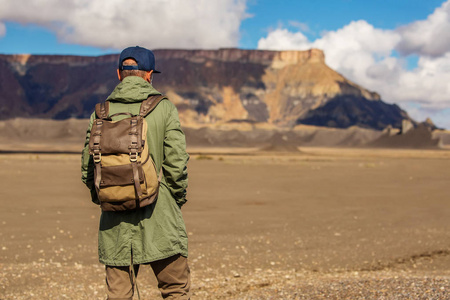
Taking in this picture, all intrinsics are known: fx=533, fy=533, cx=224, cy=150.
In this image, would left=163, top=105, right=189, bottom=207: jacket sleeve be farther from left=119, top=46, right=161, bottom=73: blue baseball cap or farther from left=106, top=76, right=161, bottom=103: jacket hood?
left=119, top=46, right=161, bottom=73: blue baseball cap

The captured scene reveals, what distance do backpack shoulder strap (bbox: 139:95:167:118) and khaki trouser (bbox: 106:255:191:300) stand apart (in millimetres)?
957

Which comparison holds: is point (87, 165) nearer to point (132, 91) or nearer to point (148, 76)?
point (132, 91)

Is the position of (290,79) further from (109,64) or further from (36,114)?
(36,114)

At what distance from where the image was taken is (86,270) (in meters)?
7.46

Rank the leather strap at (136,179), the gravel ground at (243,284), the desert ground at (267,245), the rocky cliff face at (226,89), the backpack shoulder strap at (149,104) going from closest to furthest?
the leather strap at (136,179) < the backpack shoulder strap at (149,104) < the gravel ground at (243,284) < the desert ground at (267,245) < the rocky cliff face at (226,89)

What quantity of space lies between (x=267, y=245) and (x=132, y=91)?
22.3 feet

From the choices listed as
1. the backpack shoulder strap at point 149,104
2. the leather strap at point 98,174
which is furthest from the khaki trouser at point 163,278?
the backpack shoulder strap at point 149,104

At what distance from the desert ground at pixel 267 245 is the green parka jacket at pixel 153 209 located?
7.84ft

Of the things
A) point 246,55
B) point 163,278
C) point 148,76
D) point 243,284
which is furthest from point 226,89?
point 163,278

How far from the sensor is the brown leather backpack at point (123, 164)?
3.21 m

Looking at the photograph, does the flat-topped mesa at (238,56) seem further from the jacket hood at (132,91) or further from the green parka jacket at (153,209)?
the green parka jacket at (153,209)

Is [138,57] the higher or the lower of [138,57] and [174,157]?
the higher

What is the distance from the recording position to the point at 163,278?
3.50 metres

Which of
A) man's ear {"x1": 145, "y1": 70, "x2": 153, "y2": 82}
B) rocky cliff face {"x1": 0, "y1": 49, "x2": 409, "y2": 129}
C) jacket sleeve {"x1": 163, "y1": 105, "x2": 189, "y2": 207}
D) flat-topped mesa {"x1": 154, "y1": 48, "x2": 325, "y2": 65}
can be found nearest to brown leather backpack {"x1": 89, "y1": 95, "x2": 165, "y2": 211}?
jacket sleeve {"x1": 163, "y1": 105, "x2": 189, "y2": 207}
